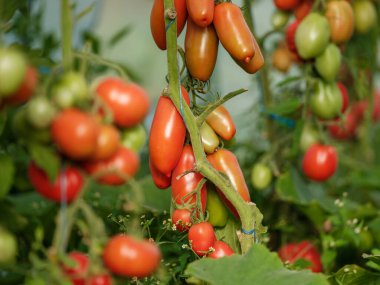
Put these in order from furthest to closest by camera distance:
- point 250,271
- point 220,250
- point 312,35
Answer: point 312,35 < point 220,250 < point 250,271

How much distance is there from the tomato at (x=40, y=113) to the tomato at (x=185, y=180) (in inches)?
12.5

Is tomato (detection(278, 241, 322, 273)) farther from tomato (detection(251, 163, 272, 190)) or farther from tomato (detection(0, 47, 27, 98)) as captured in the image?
tomato (detection(0, 47, 27, 98))

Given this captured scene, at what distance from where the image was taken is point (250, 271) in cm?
74

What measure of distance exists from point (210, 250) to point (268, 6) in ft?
6.20

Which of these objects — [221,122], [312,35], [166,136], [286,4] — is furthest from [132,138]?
[286,4]

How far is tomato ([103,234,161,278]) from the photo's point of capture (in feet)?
1.77

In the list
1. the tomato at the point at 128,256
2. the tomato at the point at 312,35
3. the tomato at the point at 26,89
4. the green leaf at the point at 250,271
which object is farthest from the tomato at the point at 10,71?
the tomato at the point at 312,35

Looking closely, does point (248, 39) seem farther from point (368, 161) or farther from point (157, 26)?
point (368, 161)

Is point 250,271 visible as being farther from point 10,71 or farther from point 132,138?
point 10,71

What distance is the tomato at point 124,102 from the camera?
0.56 m

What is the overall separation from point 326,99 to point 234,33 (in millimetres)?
531

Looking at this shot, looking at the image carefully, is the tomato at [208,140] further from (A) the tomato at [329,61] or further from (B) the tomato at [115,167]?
(A) the tomato at [329,61]

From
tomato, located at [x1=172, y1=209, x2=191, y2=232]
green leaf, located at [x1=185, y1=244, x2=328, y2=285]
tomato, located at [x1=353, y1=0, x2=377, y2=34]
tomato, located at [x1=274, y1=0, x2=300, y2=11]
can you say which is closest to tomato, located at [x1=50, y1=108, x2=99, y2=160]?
green leaf, located at [x1=185, y1=244, x2=328, y2=285]

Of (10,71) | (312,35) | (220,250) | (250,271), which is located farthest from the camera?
(312,35)
